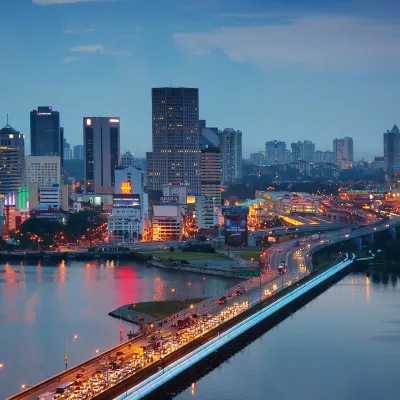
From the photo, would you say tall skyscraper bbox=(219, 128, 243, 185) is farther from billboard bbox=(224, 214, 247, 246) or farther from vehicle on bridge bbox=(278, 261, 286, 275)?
vehicle on bridge bbox=(278, 261, 286, 275)

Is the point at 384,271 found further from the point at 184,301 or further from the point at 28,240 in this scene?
the point at 28,240

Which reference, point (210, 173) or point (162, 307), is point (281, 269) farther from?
point (210, 173)

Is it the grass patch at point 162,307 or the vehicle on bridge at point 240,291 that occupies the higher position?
the vehicle on bridge at point 240,291

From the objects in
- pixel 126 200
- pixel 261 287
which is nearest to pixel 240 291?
pixel 261 287

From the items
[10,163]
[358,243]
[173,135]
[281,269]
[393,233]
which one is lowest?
[281,269]

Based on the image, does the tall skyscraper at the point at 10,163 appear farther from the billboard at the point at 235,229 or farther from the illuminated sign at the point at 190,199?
the billboard at the point at 235,229

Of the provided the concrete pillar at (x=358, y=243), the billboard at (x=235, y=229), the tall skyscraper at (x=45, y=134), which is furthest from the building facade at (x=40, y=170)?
the concrete pillar at (x=358, y=243)
